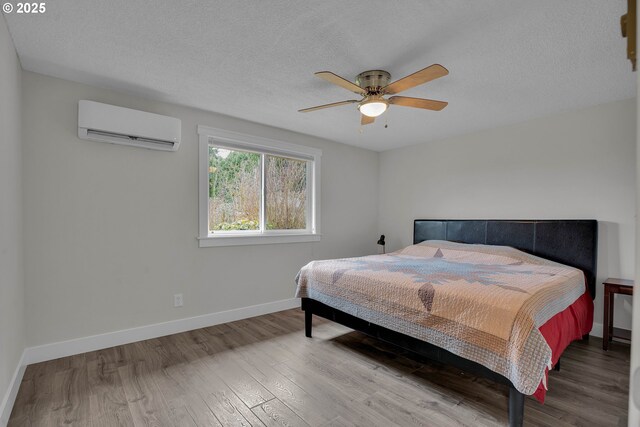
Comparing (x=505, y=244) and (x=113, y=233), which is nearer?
(x=113, y=233)

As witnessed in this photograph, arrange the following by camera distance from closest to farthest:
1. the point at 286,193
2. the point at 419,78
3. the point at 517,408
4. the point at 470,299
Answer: the point at 517,408 < the point at 470,299 < the point at 419,78 < the point at 286,193

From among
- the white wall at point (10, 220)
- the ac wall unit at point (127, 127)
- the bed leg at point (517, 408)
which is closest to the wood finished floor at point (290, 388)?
the bed leg at point (517, 408)

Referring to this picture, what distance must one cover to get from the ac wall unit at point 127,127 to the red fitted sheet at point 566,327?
126 inches

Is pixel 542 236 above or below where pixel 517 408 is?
above

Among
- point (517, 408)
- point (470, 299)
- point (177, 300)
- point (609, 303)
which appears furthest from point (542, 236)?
point (177, 300)

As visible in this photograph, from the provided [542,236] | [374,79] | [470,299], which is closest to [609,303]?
[542,236]

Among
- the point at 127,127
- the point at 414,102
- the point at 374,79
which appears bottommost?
the point at 127,127

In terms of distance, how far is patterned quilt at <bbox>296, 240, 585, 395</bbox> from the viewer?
1680 mm

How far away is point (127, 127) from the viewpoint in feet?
8.86

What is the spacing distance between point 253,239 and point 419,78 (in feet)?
8.03

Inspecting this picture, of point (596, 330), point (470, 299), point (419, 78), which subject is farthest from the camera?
point (596, 330)

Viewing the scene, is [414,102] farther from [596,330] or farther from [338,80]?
[596,330]

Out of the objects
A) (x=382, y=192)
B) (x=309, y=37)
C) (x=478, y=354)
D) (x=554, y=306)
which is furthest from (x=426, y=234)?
(x=309, y=37)

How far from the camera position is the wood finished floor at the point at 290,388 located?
185 centimetres
